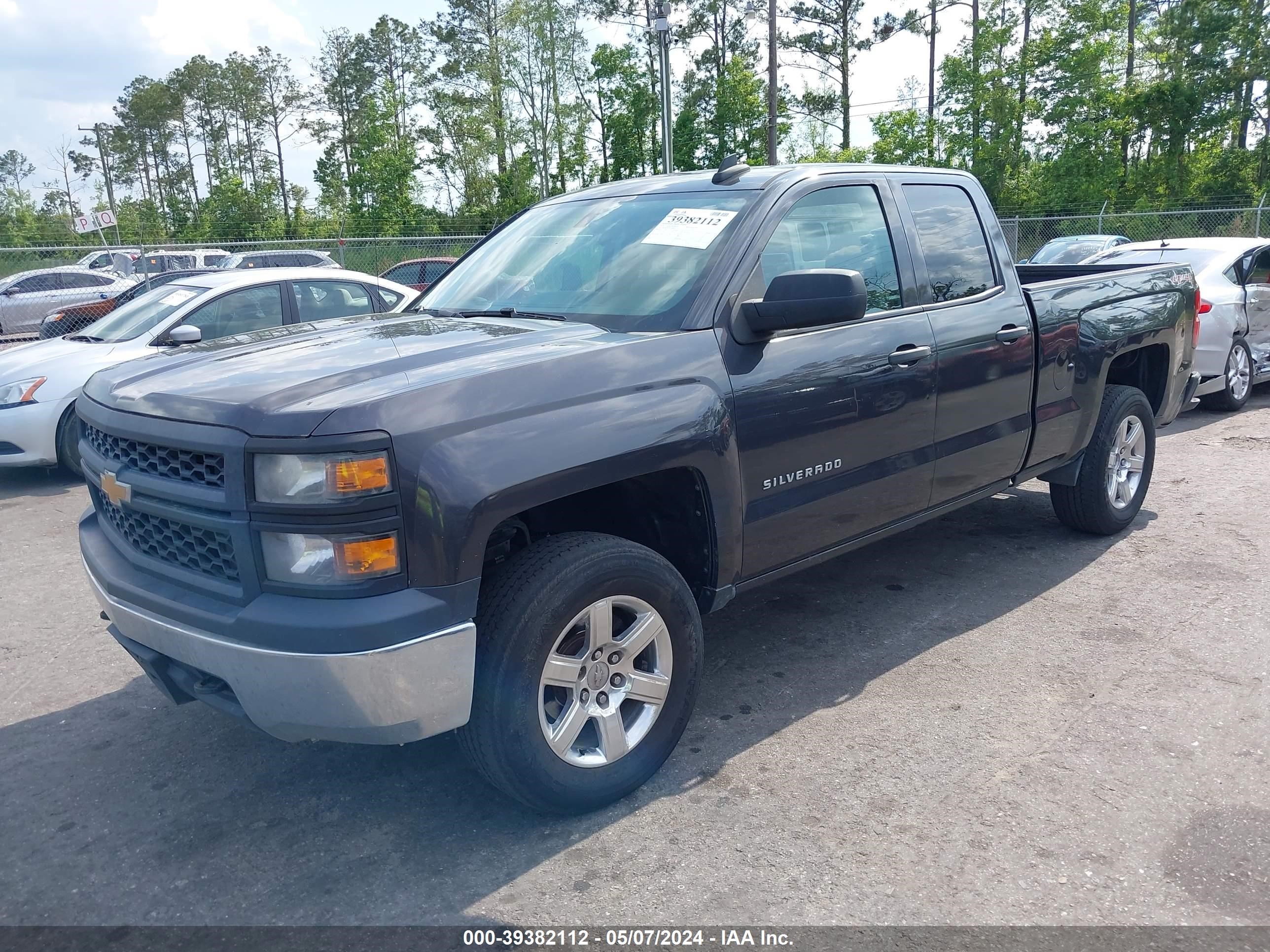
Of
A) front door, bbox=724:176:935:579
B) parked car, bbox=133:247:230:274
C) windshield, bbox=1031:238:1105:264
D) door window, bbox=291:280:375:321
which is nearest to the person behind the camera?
front door, bbox=724:176:935:579

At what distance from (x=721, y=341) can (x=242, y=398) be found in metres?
1.52

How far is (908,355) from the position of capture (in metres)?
3.97

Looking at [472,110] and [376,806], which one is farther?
[472,110]

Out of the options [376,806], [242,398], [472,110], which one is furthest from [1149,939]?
[472,110]

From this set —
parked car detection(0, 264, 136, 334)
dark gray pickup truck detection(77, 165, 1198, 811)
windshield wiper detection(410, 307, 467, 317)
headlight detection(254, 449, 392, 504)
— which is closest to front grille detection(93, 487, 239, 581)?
dark gray pickup truck detection(77, 165, 1198, 811)

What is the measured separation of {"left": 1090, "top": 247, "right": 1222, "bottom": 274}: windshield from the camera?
9.33 metres

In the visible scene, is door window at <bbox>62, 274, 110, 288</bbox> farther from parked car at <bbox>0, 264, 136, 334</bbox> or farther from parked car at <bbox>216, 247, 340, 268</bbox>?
parked car at <bbox>216, 247, 340, 268</bbox>

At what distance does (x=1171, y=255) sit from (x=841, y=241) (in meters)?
6.91

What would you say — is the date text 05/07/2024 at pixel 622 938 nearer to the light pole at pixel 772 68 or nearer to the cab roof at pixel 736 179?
the cab roof at pixel 736 179

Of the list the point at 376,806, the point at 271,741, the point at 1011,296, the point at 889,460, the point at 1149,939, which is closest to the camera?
the point at 1149,939

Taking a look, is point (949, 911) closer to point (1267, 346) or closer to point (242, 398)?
point (242, 398)

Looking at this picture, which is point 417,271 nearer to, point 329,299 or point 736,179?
point 329,299

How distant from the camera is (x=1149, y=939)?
8.21 ft

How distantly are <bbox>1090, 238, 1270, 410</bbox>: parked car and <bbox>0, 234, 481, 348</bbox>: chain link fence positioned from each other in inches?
506
